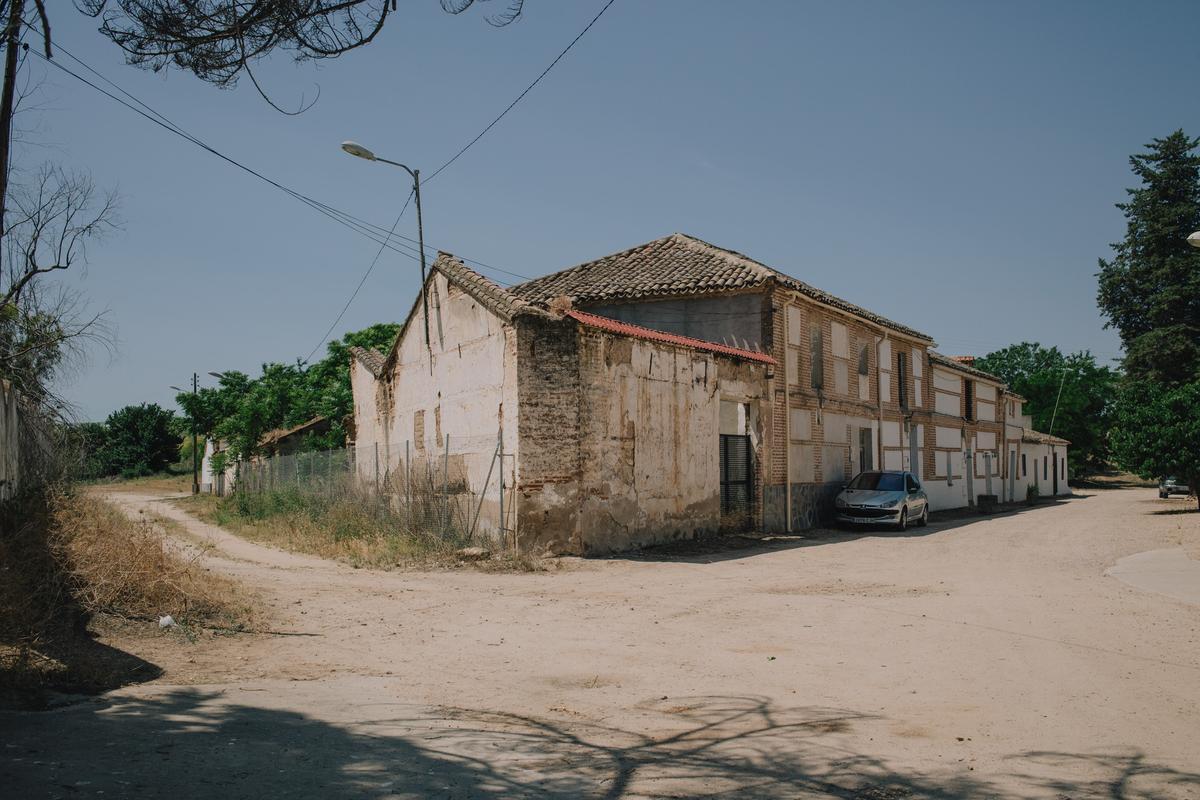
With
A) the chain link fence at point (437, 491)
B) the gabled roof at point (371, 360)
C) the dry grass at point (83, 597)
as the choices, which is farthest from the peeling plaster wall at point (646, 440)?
the gabled roof at point (371, 360)

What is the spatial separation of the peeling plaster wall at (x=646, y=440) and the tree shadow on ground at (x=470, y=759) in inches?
358

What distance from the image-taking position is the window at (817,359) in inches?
851

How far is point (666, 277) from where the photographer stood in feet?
69.6

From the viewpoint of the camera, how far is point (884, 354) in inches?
1005

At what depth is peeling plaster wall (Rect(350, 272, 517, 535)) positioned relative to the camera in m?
14.4

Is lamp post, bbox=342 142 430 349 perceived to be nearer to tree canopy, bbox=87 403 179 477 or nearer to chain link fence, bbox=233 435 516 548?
chain link fence, bbox=233 435 516 548

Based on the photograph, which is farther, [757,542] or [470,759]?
[757,542]

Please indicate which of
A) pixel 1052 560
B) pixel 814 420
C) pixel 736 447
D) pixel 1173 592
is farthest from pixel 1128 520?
pixel 1173 592

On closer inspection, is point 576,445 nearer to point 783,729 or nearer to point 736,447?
point 736,447

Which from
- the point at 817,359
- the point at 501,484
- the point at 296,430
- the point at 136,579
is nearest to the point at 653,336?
the point at 501,484

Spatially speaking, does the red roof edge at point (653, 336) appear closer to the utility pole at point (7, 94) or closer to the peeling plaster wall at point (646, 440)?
the peeling plaster wall at point (646, 440)

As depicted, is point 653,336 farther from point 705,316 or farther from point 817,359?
point 817,359

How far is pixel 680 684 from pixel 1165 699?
3.26 metres

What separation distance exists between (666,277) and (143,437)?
195 ft
